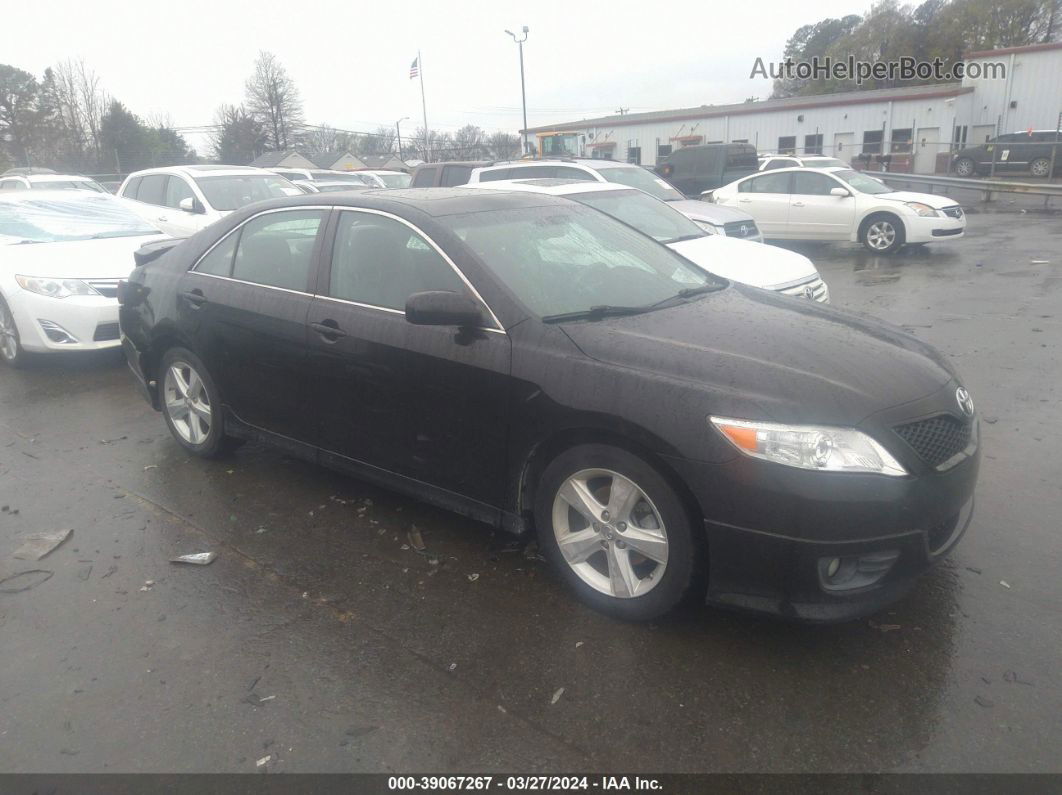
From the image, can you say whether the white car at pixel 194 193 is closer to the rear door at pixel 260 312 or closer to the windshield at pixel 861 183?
the rear door at pixel 260 312

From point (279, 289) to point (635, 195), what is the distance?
530 cm

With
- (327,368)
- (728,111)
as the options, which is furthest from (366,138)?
(327,368)

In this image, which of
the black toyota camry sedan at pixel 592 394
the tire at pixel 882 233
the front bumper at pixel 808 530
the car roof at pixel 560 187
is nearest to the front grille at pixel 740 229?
the car roof at pixel 560 187

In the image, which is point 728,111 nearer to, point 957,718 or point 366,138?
point 366,138

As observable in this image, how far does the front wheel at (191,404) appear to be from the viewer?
5008 mm

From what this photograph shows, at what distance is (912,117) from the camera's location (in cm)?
4259

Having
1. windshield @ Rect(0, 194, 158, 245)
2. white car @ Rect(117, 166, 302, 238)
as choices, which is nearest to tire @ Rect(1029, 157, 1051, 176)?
white car @ Rect(117, 166, 302, 238)

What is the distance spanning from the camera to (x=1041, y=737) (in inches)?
103

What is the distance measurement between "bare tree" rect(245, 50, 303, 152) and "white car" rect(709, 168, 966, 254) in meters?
63.1

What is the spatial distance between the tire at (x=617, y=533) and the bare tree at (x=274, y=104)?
241ft

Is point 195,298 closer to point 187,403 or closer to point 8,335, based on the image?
point 187,403

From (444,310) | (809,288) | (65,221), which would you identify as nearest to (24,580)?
(444,310)

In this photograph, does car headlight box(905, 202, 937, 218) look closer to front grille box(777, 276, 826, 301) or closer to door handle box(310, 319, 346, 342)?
front grille box(777, 276, 826, 301)

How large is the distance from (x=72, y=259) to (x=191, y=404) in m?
3.39
